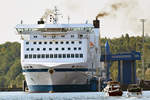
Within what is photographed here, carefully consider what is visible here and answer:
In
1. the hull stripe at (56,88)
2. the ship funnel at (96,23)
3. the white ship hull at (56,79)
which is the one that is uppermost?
the ship funnel at (96,23)

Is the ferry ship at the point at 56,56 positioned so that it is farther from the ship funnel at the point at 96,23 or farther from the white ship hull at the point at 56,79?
the ship funnel at the point at 96,23

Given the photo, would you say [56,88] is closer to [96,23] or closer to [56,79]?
[56,79]

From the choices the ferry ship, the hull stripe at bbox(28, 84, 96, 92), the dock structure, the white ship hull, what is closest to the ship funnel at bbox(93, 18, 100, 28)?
the dock structure

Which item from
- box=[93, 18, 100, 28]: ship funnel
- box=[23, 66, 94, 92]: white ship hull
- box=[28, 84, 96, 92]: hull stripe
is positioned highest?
box=[93, 18, 100, 28]: ship funnel

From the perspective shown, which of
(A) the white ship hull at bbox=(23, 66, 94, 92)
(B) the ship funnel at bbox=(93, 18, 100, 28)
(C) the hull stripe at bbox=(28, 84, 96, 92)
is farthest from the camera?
(B) the ship funnel at bbox=(93, 18, 100, 28)

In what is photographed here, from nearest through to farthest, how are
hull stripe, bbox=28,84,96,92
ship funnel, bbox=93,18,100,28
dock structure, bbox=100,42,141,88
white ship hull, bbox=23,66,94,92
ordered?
1. white ship hull, bbox=23,66,94,92
2. hull stripe, bbox=28,84,96,92
3. dock structure, bbox=100,42,141,88
4. ship funnel, bbox=93,18,100,28

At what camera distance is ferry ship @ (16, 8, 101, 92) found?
124 m

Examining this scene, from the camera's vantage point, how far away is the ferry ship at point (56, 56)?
405 ft

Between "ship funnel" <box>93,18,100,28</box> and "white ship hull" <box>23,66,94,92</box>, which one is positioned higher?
"ship funnel" <box>93,18,100,28</box>

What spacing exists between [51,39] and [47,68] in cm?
608

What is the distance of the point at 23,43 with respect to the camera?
12719cm

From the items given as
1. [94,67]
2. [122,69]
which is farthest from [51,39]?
[122,69]

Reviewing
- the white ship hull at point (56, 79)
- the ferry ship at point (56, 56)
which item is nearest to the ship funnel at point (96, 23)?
the ferry ship at point (56, 56)

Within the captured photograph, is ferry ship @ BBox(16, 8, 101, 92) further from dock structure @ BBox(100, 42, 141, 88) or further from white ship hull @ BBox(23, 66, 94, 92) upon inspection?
dock structure @ BBox(100, 42, 141, 88)
